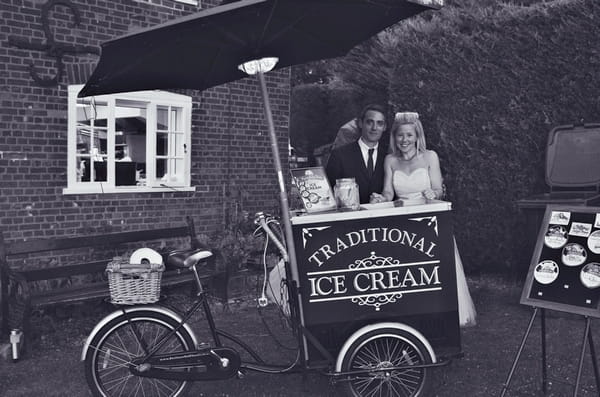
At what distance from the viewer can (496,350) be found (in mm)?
5133

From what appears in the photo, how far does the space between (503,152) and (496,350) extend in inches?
111

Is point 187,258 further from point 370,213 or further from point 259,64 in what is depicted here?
point 259,64

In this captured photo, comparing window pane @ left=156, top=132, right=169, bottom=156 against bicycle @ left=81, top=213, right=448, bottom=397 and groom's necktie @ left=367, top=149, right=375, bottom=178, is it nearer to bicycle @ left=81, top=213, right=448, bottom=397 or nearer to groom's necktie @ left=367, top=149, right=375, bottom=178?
groom's necktie @ left=367, top=149, right=375, bottom=178

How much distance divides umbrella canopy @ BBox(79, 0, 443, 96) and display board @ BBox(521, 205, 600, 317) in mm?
1542

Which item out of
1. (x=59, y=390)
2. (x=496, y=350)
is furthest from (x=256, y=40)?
(x=496, y=350)

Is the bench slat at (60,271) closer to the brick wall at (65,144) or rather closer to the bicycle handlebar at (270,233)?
the brick wall at (65,144)

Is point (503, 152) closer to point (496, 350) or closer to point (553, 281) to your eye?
point (496, 350)

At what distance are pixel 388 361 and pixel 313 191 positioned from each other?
115cm

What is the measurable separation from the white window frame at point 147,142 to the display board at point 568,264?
539 centimetres

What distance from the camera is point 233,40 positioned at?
3684mm

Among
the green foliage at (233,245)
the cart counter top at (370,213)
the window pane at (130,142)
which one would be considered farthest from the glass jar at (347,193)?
the window pane at (130,142)

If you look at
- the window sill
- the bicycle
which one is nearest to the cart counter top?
the bicycle

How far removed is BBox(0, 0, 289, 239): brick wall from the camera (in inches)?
263

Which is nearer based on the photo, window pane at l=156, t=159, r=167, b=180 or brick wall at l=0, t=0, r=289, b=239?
brick wall at l=0, t=0, r=289, b=239
